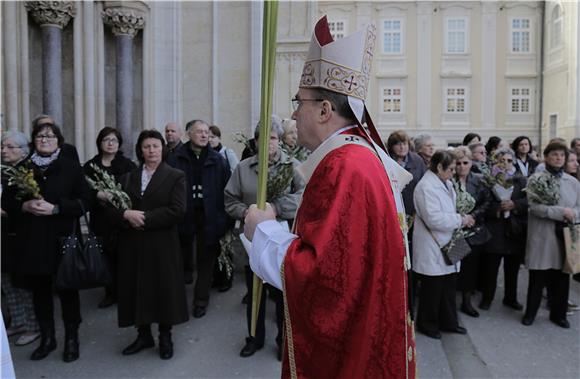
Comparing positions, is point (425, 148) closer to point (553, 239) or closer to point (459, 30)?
point (553, 239)

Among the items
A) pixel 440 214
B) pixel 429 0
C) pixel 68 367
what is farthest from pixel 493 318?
pixel 429 0

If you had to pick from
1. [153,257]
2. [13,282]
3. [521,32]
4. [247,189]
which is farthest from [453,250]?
[521,32]

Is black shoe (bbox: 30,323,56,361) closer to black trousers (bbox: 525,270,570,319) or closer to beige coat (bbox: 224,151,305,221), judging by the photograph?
beige coat (bbox: 224,151,305,221)

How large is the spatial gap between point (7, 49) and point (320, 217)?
20.2 feet

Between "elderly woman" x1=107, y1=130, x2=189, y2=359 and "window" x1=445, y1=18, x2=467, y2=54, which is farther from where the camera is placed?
"window" x1=445, y1=18, x2=467, y2=54

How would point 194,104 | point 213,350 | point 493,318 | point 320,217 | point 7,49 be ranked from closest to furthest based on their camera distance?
point 320,217 < point 213,350 < point 493,318 < point 7,49 < point 194,104

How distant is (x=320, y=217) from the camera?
6.61 feet

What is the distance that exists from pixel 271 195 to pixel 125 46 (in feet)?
14.4

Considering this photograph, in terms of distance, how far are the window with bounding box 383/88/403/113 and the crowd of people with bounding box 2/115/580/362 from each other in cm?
2735

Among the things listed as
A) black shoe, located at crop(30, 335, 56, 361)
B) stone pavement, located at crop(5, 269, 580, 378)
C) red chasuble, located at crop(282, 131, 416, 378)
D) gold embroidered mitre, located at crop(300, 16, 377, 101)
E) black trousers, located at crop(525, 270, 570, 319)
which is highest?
gold embroidered mitre, located at crop(300, 16, 377, 101)

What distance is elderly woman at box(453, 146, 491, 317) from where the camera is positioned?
5727mm

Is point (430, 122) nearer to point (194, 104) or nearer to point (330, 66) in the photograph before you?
point (194, 104)

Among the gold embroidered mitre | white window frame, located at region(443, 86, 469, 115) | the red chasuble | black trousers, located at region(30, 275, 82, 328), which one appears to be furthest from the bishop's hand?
white window frame, located at region(443, 86, 469, 115)

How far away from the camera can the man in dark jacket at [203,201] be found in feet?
18.6
